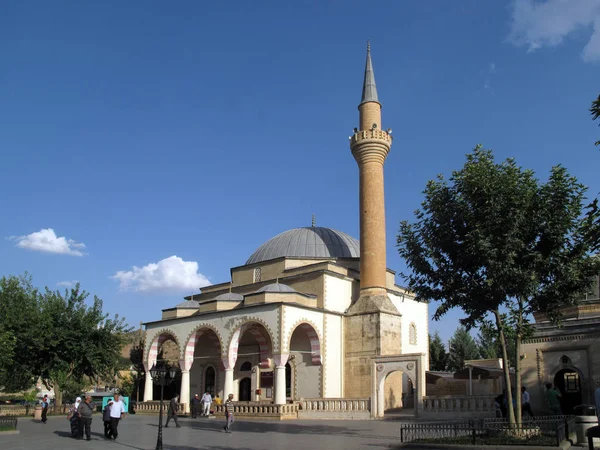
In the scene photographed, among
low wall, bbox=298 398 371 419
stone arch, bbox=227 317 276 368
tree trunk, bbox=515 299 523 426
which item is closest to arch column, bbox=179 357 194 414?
stone arch, bbox=227 317 276 368

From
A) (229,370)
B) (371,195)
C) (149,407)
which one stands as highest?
(371,195)

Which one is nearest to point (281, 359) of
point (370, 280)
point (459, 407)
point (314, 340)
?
point (314, 340)

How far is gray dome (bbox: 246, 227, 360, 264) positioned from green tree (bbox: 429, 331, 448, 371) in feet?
34.9

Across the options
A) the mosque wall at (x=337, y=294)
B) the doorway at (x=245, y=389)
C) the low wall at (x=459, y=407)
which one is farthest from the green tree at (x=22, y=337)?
the low wall at (x=459, y=407)

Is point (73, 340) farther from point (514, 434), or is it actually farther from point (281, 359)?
point (514, 434)

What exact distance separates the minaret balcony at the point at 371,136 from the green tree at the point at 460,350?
18285 millimetres

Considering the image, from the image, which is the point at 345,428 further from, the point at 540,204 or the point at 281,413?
the point at 540,204

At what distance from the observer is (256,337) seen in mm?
24516

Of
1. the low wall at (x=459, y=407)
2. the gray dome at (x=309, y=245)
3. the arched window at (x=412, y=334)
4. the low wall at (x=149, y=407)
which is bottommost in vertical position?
the low wall at (x=149, y=407)

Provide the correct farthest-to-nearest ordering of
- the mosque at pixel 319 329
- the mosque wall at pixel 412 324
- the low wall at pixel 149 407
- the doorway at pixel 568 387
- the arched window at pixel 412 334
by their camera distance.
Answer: the arched window at pixel 412 334, the mosque wall at pixel 412 324, the low wall at pixel 149 407, the mosque at pixel 319 329, the doorway at pixel 568 387

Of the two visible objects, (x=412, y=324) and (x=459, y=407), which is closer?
(x=459, y=407)

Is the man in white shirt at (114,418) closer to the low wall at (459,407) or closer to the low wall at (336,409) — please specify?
the low wall at (336,409)

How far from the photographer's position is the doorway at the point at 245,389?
25344 millimetres

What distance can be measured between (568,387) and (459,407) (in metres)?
3.24
